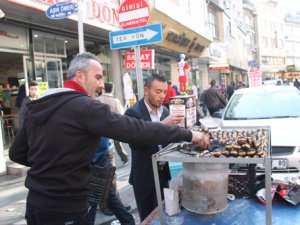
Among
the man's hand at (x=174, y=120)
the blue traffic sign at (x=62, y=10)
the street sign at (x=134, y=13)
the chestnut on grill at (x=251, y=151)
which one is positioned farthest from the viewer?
the blue traffic sign at (x=62, y=10)

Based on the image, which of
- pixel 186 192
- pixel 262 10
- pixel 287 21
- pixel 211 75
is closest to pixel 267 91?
pixel 186 192

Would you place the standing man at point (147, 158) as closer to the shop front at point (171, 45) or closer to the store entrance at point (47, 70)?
the store entrance at point (47, 70)

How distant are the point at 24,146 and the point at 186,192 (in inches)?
48.9

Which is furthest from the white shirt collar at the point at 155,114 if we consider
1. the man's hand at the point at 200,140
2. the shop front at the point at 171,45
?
the shop front at the point at 171,45

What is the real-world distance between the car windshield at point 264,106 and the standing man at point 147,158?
12.3 ft

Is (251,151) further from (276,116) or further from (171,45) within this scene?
(171,45)

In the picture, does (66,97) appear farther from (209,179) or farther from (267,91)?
(267,91)

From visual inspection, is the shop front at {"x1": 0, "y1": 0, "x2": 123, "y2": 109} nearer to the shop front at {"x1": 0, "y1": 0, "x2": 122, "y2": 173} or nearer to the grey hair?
the shop front at {"x1": 0, "y1": 0, "x2": 122, "y2": 173}

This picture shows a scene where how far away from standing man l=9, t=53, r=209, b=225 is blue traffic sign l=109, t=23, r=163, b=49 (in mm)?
3029

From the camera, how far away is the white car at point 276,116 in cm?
542

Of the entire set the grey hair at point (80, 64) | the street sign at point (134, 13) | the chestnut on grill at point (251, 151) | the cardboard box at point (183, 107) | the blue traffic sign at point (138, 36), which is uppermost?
the street sign at point (134, 13)

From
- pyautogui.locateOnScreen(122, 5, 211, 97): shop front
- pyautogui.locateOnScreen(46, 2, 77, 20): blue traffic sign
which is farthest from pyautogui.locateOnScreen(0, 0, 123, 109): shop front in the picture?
pyautogui.locateOnScreen(122, 5, 211, 97): shop front

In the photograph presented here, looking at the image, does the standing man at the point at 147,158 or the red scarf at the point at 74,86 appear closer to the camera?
the red scarf at the point at 74,86

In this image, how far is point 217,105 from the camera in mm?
13203
